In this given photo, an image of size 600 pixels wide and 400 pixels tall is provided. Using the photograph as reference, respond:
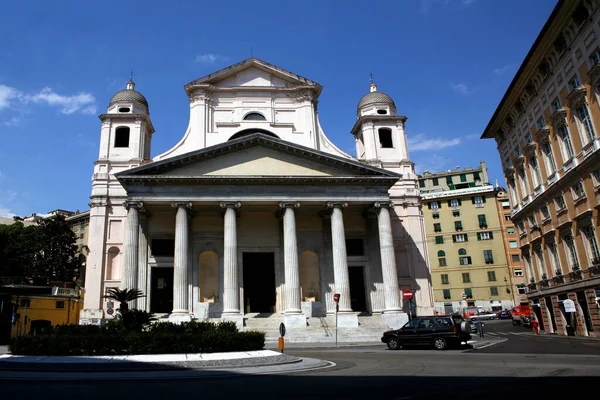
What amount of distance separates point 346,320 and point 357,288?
6365 millimetres

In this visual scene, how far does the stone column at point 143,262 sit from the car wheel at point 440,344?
18.6m

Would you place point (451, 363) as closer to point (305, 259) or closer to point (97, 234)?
point (305, 259)

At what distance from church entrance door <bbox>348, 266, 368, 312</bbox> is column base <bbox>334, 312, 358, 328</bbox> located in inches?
221

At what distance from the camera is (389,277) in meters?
31.0

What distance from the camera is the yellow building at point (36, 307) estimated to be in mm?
32906

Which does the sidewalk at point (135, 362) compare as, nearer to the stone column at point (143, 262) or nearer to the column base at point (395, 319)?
the column base at point (395, 319)

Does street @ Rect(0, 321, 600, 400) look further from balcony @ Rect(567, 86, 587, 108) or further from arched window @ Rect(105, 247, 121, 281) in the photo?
arched window @ Rect(105, 247, 121, 281)

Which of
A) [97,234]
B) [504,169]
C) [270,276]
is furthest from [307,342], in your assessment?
[504,169]

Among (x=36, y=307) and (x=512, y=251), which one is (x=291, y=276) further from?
(x=512, y=251)

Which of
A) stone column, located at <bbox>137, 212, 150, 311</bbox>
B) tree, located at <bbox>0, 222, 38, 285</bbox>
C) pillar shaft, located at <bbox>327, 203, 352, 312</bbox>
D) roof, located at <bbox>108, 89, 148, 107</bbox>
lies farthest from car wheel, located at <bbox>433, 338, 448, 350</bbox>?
tree, located at <bbox>0, 222, 38, 285</bbox>

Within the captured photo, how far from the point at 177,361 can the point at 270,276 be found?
21712 millimetres

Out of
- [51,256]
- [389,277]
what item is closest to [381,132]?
[389,277]

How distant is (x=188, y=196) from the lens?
3086 centimetres

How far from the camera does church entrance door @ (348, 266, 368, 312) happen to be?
114 ft
